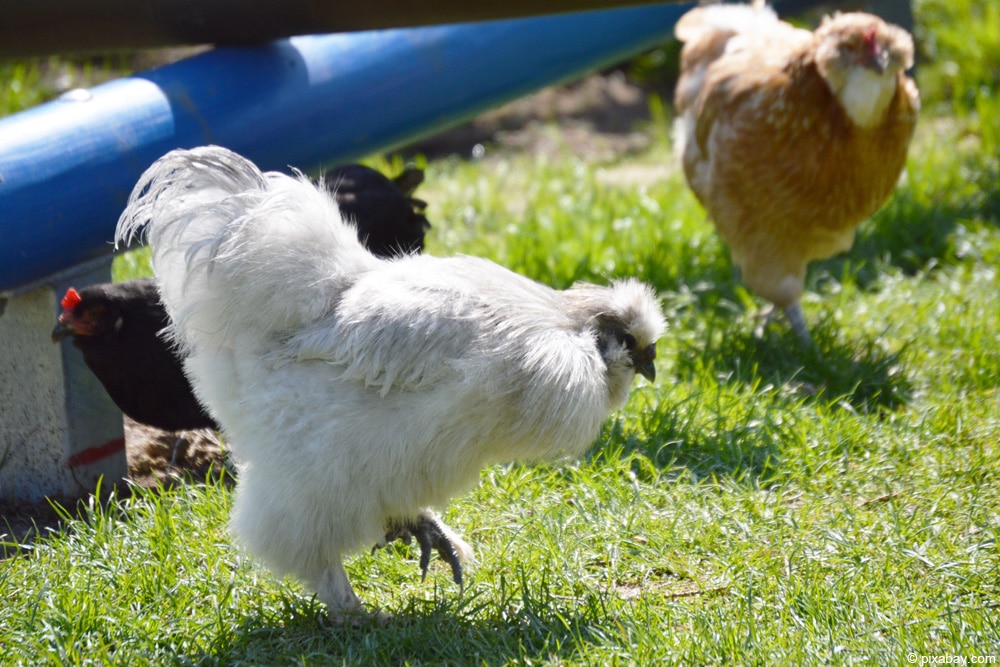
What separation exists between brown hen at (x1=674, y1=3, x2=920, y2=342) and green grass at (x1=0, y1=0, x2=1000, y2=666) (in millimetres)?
407

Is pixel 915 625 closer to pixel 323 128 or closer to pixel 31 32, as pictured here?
pixel 323 128

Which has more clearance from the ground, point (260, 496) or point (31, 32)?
point (31, 32)

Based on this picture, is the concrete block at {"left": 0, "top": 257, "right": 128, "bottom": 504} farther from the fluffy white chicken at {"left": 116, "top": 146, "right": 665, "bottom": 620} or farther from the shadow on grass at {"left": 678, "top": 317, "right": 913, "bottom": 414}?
the shadow on grass at {"left": 678, "top": 317, "right": 913, "bottom": 414}

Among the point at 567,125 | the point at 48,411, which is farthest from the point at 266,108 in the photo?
the point at 567,125

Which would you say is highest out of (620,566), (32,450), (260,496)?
(260,496)

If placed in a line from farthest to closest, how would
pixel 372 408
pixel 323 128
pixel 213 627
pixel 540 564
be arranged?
pixel 323 128
pixel 540 564
pixel 213 627
pixel 372 408

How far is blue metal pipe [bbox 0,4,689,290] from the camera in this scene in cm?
325

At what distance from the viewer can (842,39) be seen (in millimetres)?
4273

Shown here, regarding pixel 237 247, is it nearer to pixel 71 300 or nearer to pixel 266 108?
pixel 71 300

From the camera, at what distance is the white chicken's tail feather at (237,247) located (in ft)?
8.68

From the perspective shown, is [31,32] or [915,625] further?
[31,32]

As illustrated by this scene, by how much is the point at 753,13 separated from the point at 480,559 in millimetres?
3601

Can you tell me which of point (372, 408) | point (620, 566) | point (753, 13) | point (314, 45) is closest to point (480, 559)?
point (620, 566)

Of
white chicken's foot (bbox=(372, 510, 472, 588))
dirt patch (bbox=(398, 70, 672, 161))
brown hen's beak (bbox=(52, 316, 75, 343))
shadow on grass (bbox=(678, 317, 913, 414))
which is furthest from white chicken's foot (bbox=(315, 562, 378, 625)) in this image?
dirt patch (bbox=(398, 70, 672, 161))
